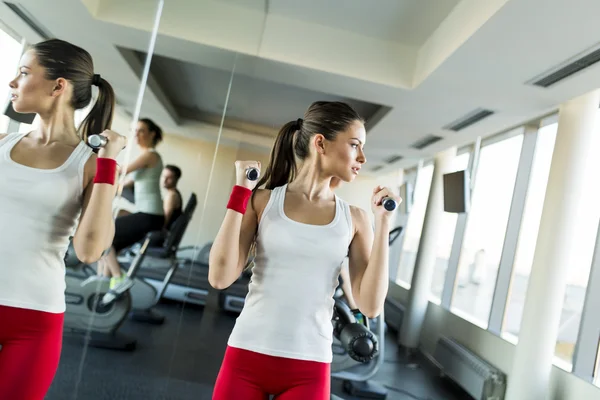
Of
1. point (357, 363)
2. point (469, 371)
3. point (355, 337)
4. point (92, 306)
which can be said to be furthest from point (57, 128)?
point (469, 371)

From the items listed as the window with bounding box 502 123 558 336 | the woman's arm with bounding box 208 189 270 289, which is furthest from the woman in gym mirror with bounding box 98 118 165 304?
the window with bounding box 502 123 558 336

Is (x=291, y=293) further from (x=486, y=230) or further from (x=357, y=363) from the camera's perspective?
(x=486, y=230)

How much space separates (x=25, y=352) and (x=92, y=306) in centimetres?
60

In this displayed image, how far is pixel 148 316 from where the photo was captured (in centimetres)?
232

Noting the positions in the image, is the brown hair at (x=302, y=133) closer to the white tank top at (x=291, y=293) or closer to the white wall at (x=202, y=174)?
the white tank top at (x=291, y=293)

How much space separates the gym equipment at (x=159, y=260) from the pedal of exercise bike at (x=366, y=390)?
1.93 m

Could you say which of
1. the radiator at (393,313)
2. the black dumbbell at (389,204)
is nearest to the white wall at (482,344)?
the radiator at (393,313)

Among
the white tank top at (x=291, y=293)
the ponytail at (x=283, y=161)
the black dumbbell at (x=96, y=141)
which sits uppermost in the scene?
the ponytail at (x=283, y=161)

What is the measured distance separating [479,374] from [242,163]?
3.69m

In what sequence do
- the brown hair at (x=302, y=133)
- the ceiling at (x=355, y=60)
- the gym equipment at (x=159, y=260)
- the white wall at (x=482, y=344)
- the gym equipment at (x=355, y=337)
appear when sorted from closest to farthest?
the brown hair at (x=302, y=133), the ceiling at (x=355, y=60), the gym equipment at (x=159, y=260), the gym equipment at (x=355, y=337), the white wall at (x=482, y=344)

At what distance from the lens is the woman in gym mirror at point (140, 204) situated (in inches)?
70.7

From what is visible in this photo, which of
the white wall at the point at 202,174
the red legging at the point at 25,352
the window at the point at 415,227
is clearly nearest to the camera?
the red legging at the point at 25,352

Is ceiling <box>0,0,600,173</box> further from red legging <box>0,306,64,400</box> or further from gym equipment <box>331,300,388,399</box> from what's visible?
gym equipment <box>331,300,388,399</box>

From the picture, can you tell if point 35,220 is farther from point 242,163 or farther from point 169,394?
point 169,394
